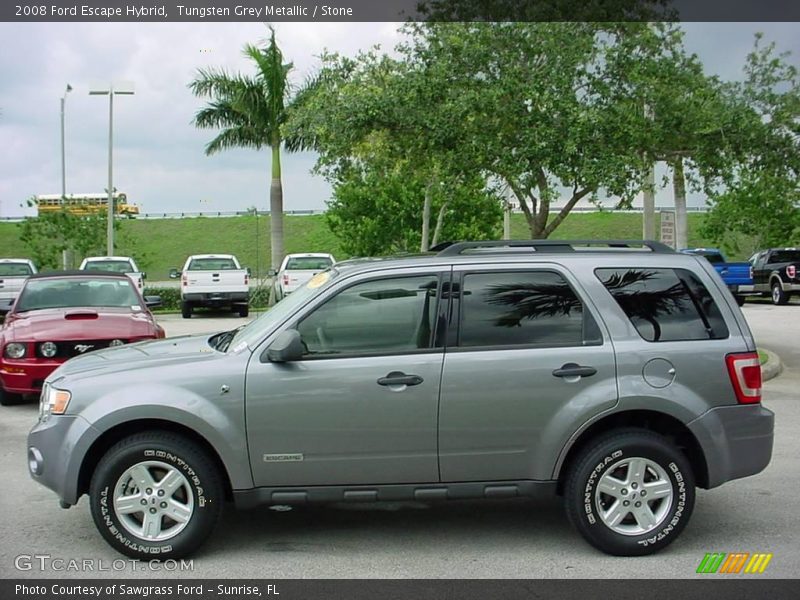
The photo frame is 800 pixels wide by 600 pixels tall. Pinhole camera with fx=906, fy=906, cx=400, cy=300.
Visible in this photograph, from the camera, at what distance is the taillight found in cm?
534

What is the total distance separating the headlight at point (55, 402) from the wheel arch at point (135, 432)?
291mm

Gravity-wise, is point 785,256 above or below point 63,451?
above

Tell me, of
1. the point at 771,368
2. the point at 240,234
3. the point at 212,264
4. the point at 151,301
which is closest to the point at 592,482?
the point at 151,301

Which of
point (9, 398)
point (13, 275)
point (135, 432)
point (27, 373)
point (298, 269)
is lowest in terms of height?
point (9, 398)

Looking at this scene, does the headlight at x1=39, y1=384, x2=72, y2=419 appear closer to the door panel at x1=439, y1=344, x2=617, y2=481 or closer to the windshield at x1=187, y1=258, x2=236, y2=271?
the door panel at x1=439, y1=344, x2=617, y2=481

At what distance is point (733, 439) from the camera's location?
5.35m

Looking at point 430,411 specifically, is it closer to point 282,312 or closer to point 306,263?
point 282,312

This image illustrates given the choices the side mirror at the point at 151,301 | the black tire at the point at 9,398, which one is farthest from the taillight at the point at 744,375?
the side mirror at the point at 151,301

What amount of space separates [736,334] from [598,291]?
0.86 metres

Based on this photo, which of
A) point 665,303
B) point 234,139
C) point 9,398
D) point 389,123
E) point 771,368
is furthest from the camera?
point 234,139

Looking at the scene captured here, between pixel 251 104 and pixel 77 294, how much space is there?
2118cm

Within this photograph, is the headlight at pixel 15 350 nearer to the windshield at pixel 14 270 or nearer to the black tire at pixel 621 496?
the black tire at pixel 621 496

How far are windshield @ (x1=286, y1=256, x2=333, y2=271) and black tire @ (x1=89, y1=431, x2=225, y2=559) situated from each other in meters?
22.4

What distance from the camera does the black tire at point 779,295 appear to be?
1136 inches
